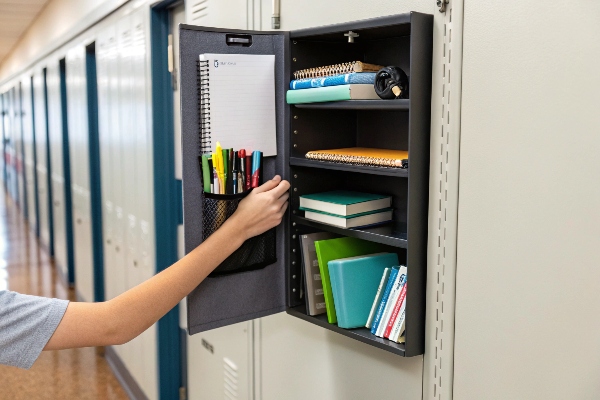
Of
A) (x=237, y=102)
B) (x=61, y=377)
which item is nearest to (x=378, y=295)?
(x=237, y=102)

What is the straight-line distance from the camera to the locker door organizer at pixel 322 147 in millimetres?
1423

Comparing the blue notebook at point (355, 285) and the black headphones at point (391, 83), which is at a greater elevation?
the black headphones at point (391, 83)

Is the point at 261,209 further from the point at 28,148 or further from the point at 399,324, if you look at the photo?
the point at 28,148

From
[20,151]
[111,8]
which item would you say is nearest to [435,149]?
[111,8]

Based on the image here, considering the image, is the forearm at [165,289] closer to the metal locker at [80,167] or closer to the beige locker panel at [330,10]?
the beige locker panel at [330,10]

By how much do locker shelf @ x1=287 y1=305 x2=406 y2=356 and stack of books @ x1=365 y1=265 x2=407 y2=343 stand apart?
2 cm

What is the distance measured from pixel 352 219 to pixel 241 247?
1.03ft

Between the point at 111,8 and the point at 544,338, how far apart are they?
11.1 feet

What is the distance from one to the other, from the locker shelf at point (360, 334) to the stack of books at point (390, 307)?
0.05 feet

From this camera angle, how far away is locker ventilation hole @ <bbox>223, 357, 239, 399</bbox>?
2.54 m

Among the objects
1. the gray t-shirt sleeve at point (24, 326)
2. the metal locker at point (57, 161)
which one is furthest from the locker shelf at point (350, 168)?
the metal locker at point (57, 161)

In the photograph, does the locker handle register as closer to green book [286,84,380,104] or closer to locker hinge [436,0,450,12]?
green book [286,84,380,104]

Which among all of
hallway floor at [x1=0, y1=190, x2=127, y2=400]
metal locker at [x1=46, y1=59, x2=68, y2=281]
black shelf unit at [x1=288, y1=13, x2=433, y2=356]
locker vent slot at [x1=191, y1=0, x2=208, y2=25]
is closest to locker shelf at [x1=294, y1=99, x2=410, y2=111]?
black shelf unit at [x1=288, y1=13, x2=433, y2=356]

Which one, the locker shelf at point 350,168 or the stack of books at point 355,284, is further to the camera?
the stack of books at point 355,284
